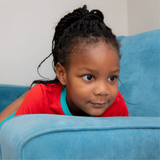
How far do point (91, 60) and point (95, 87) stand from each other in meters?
0.10

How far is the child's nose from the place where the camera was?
75 cm

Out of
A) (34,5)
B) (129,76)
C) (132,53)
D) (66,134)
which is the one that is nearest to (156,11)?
(132,53)

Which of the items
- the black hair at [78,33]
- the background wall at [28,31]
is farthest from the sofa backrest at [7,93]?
the black hair at [78,33]

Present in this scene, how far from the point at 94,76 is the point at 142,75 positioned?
418mm

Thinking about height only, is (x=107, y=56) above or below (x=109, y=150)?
above

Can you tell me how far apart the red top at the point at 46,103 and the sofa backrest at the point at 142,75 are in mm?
73

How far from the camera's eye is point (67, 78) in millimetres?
858

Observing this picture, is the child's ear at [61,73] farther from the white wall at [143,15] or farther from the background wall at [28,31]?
the white wall at [143,15]

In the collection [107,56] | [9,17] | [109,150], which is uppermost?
[9,17]

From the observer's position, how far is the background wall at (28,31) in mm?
1547

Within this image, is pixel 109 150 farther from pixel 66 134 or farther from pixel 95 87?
pixel 95 87

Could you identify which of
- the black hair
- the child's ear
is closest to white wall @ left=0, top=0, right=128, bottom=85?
the black hair

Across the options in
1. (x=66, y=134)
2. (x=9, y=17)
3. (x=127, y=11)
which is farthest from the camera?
(x=127, y=11)

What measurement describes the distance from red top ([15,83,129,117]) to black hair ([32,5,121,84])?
16cm
